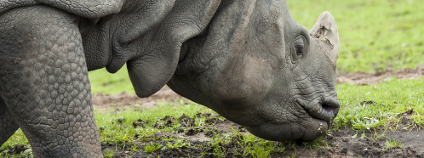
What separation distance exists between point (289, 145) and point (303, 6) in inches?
554

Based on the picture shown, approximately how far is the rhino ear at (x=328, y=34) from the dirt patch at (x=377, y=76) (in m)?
3.25

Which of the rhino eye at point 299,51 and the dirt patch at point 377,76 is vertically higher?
the dirt patch at point 377,76

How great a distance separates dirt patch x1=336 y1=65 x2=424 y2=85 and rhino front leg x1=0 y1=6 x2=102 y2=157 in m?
5.24

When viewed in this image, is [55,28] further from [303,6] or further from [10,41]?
[303,6]

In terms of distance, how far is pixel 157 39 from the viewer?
3.40m

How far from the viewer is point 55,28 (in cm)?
262

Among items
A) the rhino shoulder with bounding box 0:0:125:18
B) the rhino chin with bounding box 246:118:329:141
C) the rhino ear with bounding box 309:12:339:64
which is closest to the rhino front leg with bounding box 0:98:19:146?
the rhino shoulder with bounding box 0:0:125:18

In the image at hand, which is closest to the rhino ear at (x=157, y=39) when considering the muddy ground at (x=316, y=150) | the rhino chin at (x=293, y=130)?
the rhino chin at (x=293, y=130)

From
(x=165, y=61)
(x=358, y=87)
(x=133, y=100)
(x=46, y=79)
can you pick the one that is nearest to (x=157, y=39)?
(x=165, y=61)

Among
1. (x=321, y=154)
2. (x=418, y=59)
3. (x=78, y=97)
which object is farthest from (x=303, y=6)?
(x=78, y=97)

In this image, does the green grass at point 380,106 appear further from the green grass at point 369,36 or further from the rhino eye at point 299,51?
the green grass at point 369,36

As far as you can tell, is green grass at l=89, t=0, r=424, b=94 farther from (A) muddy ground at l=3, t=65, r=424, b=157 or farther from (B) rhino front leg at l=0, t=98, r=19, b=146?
(B) rhino front leg at l=0, t=98, r=19, b=146

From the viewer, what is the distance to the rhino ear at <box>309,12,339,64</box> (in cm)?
395

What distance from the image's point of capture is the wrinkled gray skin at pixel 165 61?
8.54 ft
